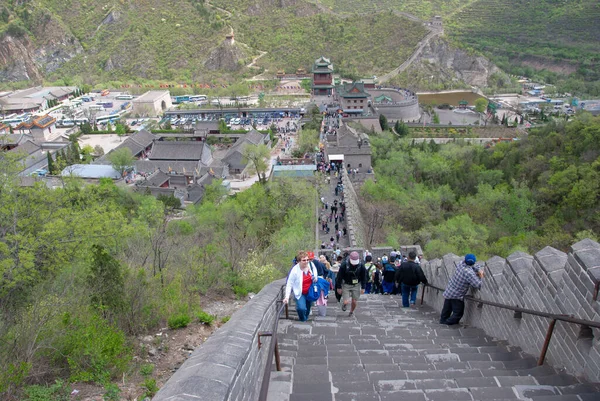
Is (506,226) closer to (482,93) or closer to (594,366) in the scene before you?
(594,366)

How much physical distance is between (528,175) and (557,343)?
29134 mm

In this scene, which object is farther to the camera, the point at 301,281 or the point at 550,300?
the point at 301,281

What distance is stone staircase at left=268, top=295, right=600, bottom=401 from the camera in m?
3.76

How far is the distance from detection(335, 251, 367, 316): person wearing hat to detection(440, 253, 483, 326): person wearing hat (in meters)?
1.37

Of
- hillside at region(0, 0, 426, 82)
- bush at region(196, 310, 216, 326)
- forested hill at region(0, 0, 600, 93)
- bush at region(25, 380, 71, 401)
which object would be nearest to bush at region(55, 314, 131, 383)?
bush at region(25, 380, 71, 401)

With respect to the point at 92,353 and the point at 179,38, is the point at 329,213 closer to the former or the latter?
the point at 92,353

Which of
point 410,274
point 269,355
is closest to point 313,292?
point 410,274

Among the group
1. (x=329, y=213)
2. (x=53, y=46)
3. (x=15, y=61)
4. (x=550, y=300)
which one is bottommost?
(x=329, y=213)

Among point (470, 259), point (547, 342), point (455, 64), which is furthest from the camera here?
point (455, 64)

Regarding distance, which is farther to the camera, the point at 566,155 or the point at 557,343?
the point at 566,155

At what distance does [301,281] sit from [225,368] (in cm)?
343

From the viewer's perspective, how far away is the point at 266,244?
1977 cm

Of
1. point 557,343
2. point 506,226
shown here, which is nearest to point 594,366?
A: point 557,343

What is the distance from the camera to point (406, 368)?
4555 millimetres
